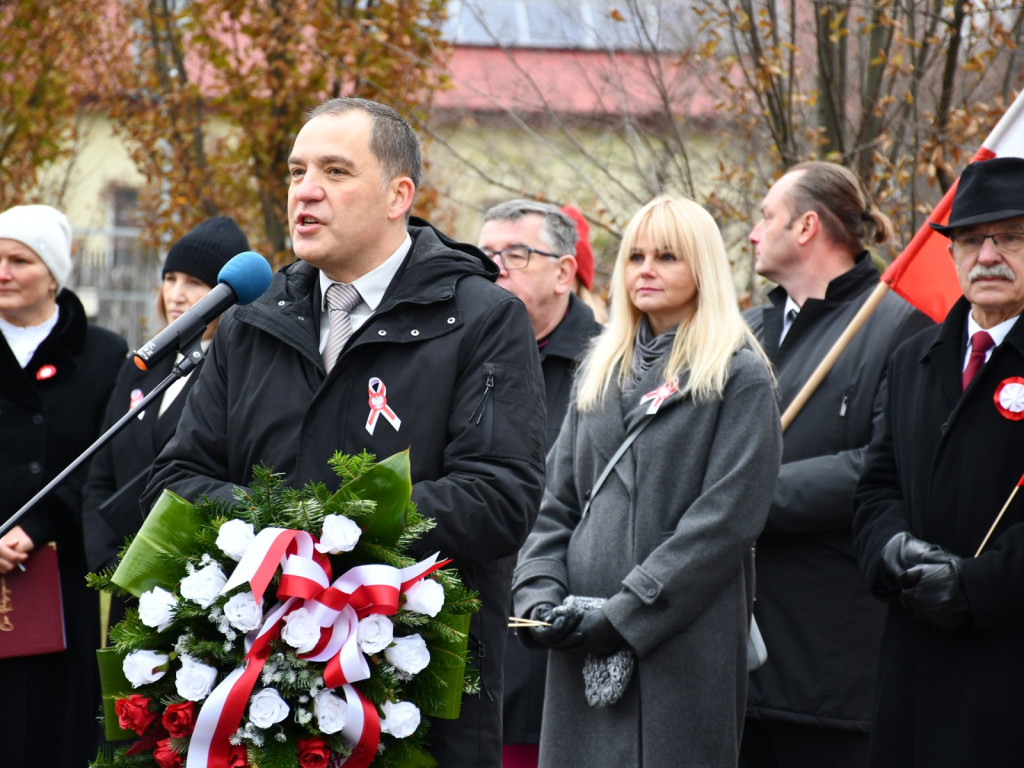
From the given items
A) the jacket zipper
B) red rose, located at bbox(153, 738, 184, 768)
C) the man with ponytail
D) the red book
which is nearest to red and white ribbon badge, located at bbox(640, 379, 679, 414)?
the man with ponytail

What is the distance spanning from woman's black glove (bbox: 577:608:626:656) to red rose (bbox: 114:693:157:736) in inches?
68.8

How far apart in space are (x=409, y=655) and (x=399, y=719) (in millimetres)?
138

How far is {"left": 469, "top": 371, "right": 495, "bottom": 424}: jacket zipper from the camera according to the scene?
3.40 metres

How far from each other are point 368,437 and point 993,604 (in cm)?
184

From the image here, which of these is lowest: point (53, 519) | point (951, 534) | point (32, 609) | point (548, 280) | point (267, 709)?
point (32, 609)

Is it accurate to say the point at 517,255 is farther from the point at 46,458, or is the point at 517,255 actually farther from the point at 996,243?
the point at 996,243

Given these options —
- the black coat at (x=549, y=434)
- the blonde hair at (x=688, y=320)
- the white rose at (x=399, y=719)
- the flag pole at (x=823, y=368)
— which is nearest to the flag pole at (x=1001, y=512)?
the blonde hair at (x=688, y=320)

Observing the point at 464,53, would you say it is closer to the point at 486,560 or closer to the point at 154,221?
the point at 154,221

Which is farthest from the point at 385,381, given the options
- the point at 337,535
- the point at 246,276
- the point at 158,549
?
the point at 158,549

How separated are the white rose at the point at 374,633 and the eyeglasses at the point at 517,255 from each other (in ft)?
10.4

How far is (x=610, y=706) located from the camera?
4.46 m

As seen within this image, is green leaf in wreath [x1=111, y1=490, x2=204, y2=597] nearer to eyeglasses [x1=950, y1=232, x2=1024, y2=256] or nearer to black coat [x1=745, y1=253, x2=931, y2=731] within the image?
black coat [x1=745, y1=253, x2=931, y2=731]

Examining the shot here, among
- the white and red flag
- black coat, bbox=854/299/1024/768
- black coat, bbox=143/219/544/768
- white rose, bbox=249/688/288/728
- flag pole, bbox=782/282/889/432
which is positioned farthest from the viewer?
the white and red flag

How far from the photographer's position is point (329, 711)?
2904mm
